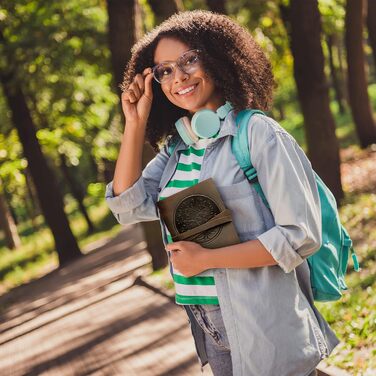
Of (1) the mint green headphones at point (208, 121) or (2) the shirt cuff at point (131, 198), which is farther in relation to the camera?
(2) the shirt cuff at point (131, 198)

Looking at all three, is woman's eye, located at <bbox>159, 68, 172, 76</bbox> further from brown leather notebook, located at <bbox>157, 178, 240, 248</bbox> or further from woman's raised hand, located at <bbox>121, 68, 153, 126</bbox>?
brown leather notebook, located at <bbox>157, 178, 240, 248</bbox>

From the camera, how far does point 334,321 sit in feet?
19.2

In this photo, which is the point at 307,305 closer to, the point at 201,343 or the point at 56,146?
the point at 201,343

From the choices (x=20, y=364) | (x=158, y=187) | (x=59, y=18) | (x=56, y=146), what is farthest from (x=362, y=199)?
(x=56, y=146)

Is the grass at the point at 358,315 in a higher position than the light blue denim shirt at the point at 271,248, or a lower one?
lower

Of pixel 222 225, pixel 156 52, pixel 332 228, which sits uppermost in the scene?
pixel 156 52

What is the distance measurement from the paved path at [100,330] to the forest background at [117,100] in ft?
3.31

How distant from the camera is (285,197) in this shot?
2250 mm

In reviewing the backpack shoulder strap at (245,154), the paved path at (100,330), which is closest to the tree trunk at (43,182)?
the paved path at (100,330)

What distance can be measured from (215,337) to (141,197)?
65 centimetres

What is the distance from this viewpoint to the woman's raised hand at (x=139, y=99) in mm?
2814

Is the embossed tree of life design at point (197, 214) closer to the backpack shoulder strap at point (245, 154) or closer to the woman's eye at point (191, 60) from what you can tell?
the backpack shoulder strap at point (245, 154)

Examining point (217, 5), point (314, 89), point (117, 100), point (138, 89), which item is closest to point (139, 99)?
point (138, 89)

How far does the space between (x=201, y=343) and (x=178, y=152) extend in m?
0.79
